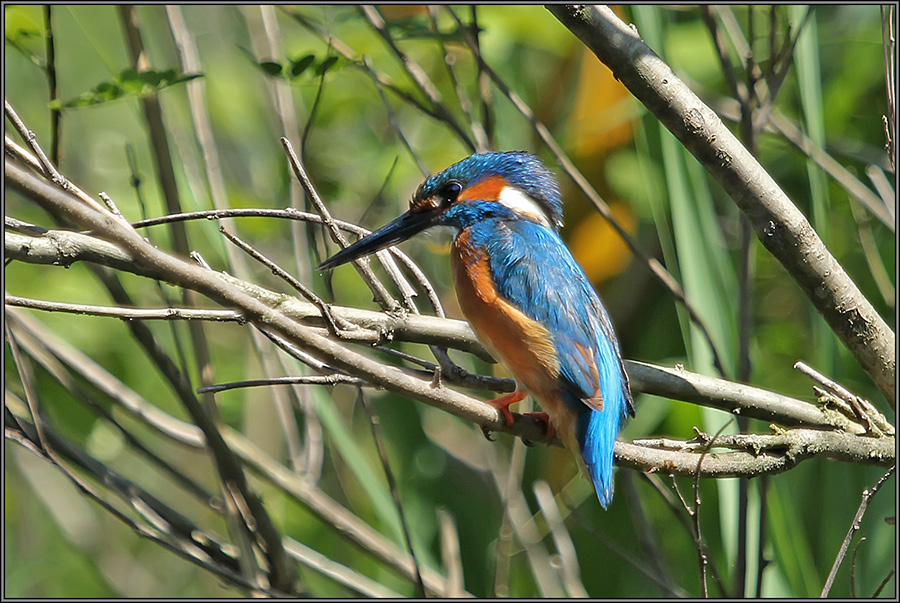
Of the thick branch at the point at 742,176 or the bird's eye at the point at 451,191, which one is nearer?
the thick branch at the point at 742,176

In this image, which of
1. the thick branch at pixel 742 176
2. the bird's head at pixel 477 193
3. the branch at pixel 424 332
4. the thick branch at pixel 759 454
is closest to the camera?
the branch at pixel 424 332

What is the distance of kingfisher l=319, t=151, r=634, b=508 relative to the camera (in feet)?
5.35

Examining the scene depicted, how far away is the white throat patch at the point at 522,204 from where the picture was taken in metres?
2.09

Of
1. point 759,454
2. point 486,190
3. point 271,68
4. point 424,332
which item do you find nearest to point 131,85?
point 271,68

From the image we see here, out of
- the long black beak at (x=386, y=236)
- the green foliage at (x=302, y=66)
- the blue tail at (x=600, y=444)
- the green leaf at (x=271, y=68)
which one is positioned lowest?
the blue tail at (x=600, y=444)

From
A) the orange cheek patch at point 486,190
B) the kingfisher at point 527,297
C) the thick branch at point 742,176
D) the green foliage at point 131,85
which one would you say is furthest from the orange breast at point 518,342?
the green foliage at point 131,85

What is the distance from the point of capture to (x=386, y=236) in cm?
184

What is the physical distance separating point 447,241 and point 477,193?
0.46 feet

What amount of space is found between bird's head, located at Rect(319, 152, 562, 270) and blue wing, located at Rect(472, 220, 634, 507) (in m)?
0.07

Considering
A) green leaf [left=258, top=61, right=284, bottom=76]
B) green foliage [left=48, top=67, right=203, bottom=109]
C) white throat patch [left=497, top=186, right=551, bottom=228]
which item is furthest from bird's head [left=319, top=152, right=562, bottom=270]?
green foliage [left=48, top=67, right=203, bottom=109]

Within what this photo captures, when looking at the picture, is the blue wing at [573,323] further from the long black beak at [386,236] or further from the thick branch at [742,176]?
the thick branch at [742,176]

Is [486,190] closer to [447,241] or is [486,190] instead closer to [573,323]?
[447,241]

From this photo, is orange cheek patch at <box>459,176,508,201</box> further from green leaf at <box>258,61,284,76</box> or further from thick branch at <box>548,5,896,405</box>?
thick branch at <box>548,5,896,405</box>

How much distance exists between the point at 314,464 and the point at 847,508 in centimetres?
146
